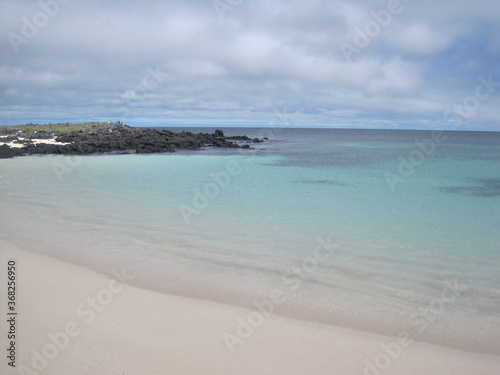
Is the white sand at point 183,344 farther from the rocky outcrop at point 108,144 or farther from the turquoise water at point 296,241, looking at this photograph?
the rocky outcrop at point 108,144

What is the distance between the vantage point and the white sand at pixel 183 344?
4629mm

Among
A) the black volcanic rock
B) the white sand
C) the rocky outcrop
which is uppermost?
the rocky outcrop

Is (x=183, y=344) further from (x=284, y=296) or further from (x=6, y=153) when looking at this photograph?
(x=6, y=153)

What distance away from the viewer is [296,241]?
1000 cm

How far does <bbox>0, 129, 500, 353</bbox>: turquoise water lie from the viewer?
650 cm

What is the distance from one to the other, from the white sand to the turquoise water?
0.47m

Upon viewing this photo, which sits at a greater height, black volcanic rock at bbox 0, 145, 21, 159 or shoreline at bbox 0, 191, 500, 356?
black volcanic rock at bbox 0, 145, 21, 159

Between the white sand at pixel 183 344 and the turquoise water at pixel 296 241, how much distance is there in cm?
47

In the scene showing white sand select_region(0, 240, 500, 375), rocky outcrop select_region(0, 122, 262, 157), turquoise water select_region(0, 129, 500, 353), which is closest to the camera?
white sand select_region(0, 240, 500, 375)

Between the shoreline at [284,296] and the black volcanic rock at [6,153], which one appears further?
the black volcanic rock at [6,153]

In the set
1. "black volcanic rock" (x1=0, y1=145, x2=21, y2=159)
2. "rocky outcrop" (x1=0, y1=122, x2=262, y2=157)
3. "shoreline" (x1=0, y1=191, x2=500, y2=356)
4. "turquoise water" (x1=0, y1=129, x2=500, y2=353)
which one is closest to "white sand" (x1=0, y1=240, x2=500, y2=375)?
"shoreline" (x1=0, y1=191, x2=500, y2=356)

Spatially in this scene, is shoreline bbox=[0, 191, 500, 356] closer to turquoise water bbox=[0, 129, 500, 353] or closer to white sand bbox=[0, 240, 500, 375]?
turquoise water bbox=[0, 129, 500, 353]

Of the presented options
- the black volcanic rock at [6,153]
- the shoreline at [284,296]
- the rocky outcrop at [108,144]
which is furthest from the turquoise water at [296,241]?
the rocky outcrop at [108,144]

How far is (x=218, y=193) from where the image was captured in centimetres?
1733
